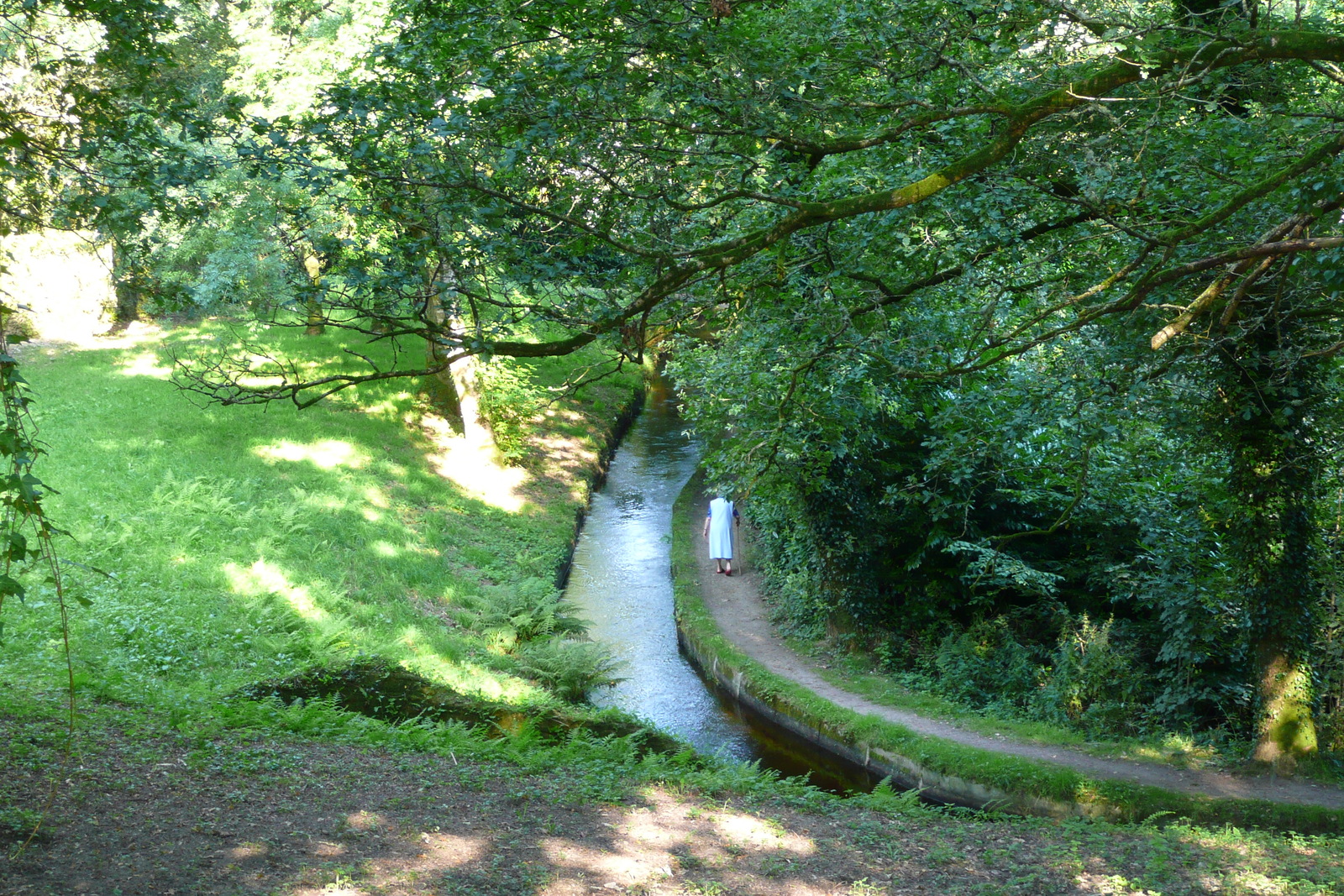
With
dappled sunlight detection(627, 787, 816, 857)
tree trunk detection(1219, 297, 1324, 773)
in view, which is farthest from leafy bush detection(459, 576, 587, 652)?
tree trunk detection(1219, 297, 1324, 773)

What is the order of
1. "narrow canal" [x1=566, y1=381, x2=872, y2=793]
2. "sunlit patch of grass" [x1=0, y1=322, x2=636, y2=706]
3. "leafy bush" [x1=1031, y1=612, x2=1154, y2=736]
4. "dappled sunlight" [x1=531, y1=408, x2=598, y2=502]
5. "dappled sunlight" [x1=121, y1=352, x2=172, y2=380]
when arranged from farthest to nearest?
"dappled sunlight" [x1=531, y1=408, x2=598, y2=502]
"dappled sunlight" [x1=121, y1=352, x2=172, y2=380]
"narrow canal" [x1=566, y1=381, x2=872, y2=793]
"leafy bush" [x1=1031, y1=612, x2=1154, y2=736]
"sunlit patch of grass" [x1=0, y1=322, x2=636, y2=706]

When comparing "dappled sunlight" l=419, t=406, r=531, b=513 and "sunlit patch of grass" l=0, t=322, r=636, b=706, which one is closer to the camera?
"sunlit patch of grass" l=0, t=322, r=636, b=706

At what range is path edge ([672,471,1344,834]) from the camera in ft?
28.1

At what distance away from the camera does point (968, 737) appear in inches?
403

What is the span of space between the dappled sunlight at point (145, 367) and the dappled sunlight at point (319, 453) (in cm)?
410

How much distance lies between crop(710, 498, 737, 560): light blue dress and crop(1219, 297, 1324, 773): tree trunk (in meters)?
7.91

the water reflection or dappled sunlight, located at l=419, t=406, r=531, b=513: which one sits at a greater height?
dappled sunlight, located at l=419, t=406, r=531, b=513

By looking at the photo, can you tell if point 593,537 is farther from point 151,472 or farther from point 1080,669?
point 1080,669

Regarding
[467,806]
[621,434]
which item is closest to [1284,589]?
[467,806]

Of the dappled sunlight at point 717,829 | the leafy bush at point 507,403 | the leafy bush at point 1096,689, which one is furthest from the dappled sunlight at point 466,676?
the leafy bush at point 507,403

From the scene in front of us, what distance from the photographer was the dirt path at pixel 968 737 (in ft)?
28.9

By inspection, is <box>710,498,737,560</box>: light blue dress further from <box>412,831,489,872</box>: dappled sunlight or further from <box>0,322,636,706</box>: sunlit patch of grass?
<box>412,831,489,872</box>: dappled sunlight

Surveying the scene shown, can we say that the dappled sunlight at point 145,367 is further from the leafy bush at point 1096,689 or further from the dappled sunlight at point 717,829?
the leafy bush at point 1096,689

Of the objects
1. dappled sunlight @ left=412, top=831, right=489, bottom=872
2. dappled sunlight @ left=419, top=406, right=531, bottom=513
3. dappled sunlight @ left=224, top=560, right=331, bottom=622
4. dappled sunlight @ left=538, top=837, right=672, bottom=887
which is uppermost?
dappled sunlight @ left=419, top=406, right=531, bottom=513
